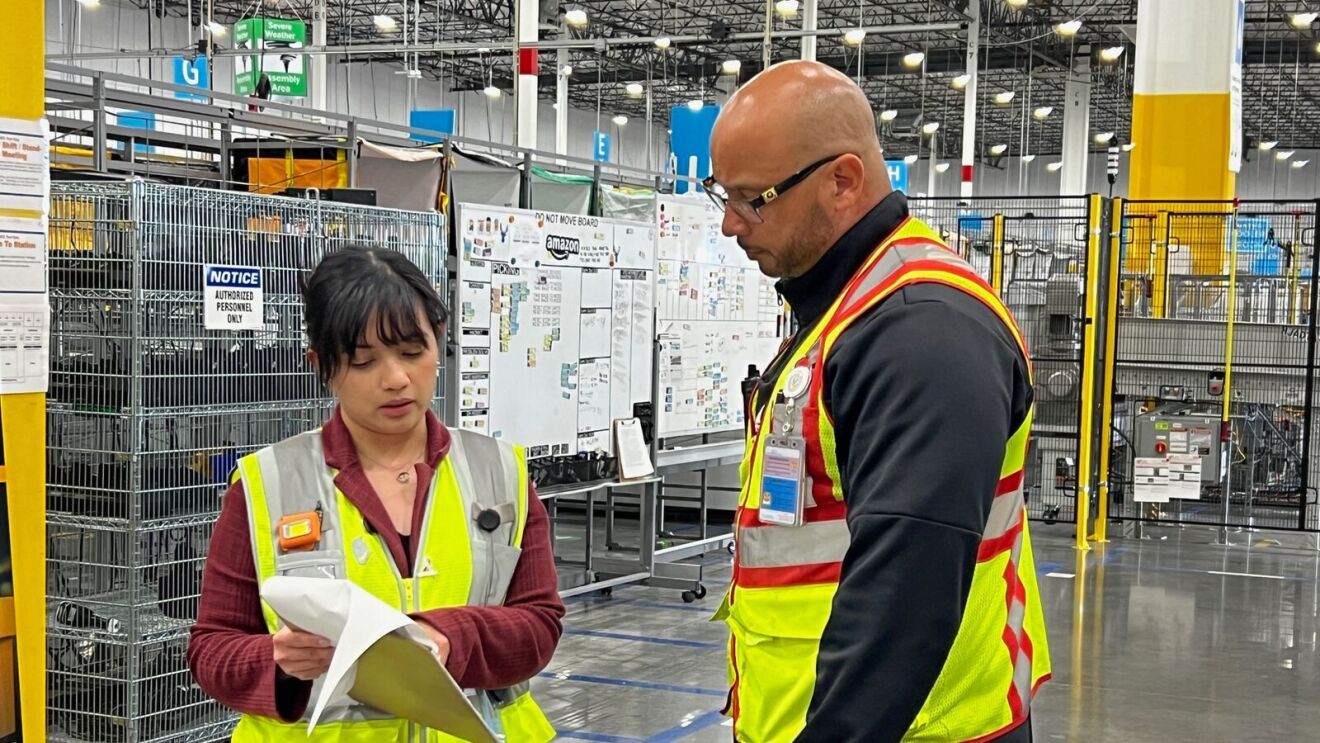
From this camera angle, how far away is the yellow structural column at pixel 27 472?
11.6 feet

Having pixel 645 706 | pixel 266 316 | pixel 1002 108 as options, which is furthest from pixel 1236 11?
pixel 1002 108

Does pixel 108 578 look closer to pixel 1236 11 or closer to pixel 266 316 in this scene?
pixel 266 316

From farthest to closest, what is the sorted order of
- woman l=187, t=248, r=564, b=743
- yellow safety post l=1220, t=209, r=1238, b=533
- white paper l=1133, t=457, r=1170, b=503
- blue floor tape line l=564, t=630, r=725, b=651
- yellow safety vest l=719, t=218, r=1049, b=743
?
1. white paper l=1133, t=457, r=1170, b=503
2. yellow safety post l=1220, t=209, r=1238, b=533
3. blue floor tape line l=564, t=630, r=725, b=651
4. woman l=187, t=248, r=564, b=743
5. yellow safety vest l=719, t=218, r=1049, b=743

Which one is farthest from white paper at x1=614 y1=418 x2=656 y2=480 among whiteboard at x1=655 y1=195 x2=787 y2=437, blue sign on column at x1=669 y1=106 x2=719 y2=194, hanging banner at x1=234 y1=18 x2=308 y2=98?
hanging banner at x1=234 y1=18 x2=308 y2=98

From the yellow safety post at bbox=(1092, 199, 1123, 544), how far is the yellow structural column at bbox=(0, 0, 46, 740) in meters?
7.96

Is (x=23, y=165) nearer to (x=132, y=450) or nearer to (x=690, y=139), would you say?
(x=132, y=450)

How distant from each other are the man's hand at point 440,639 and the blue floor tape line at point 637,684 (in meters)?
4.09

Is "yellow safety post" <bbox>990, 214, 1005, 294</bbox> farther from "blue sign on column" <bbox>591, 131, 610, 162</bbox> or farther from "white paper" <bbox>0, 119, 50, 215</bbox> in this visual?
"blue sign on column" <bbox>591, 131, 610, 162</bbox>

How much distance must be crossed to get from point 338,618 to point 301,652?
0.48 ft

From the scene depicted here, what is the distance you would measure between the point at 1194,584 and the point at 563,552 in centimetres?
434

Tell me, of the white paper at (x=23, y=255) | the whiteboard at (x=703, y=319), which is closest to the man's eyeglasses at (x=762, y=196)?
the white paper at (x=23, y=255)

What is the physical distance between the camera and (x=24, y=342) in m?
3.56

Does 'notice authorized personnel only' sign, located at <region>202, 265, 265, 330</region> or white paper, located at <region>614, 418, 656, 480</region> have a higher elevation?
'notice authorized personnel only' sign, located at <region>202, 265, 265, 330</region>

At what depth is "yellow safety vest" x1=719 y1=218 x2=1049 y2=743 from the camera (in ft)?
5.05
